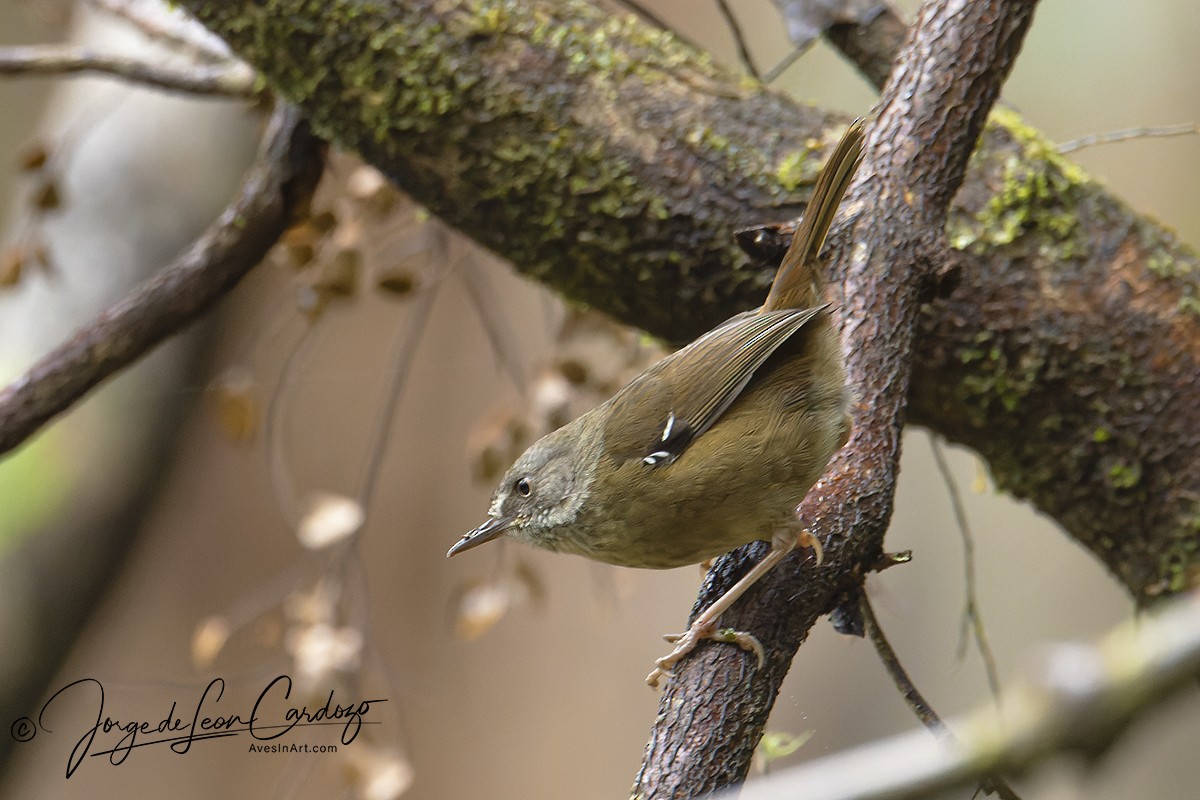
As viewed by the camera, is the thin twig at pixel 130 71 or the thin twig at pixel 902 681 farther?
the thin twig at pixel 130 71

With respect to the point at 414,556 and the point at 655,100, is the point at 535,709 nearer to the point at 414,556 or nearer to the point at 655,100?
the point at 414,556

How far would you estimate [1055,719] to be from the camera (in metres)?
0.49

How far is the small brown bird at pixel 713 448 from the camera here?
1850mm

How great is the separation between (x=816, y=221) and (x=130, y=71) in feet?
6.81

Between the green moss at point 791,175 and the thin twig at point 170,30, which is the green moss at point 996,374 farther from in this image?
the thin twig at point 170,30

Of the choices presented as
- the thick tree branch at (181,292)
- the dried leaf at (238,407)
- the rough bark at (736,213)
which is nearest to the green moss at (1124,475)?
the rough bark at (736,213)

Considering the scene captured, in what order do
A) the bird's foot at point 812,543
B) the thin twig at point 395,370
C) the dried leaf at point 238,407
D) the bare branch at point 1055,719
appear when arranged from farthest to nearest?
the thin twig at point 395,370 < the dried leaf at point 238,407 < the bird's foot at point 812,543 < the bare branch at point 1055,719

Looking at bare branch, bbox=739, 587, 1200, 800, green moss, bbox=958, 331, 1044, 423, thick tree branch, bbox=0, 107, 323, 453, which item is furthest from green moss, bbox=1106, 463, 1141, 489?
thick tree branch, bbox=0, 107, 323, 453

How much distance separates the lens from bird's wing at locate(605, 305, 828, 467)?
195 centimetres

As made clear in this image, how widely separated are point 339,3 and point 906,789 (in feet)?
7.50

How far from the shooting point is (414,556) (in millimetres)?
5535

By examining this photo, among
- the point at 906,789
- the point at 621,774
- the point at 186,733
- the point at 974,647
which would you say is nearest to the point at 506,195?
the point at 906,789

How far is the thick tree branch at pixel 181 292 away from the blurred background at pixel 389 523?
1.50ft

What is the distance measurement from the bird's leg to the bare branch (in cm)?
100
